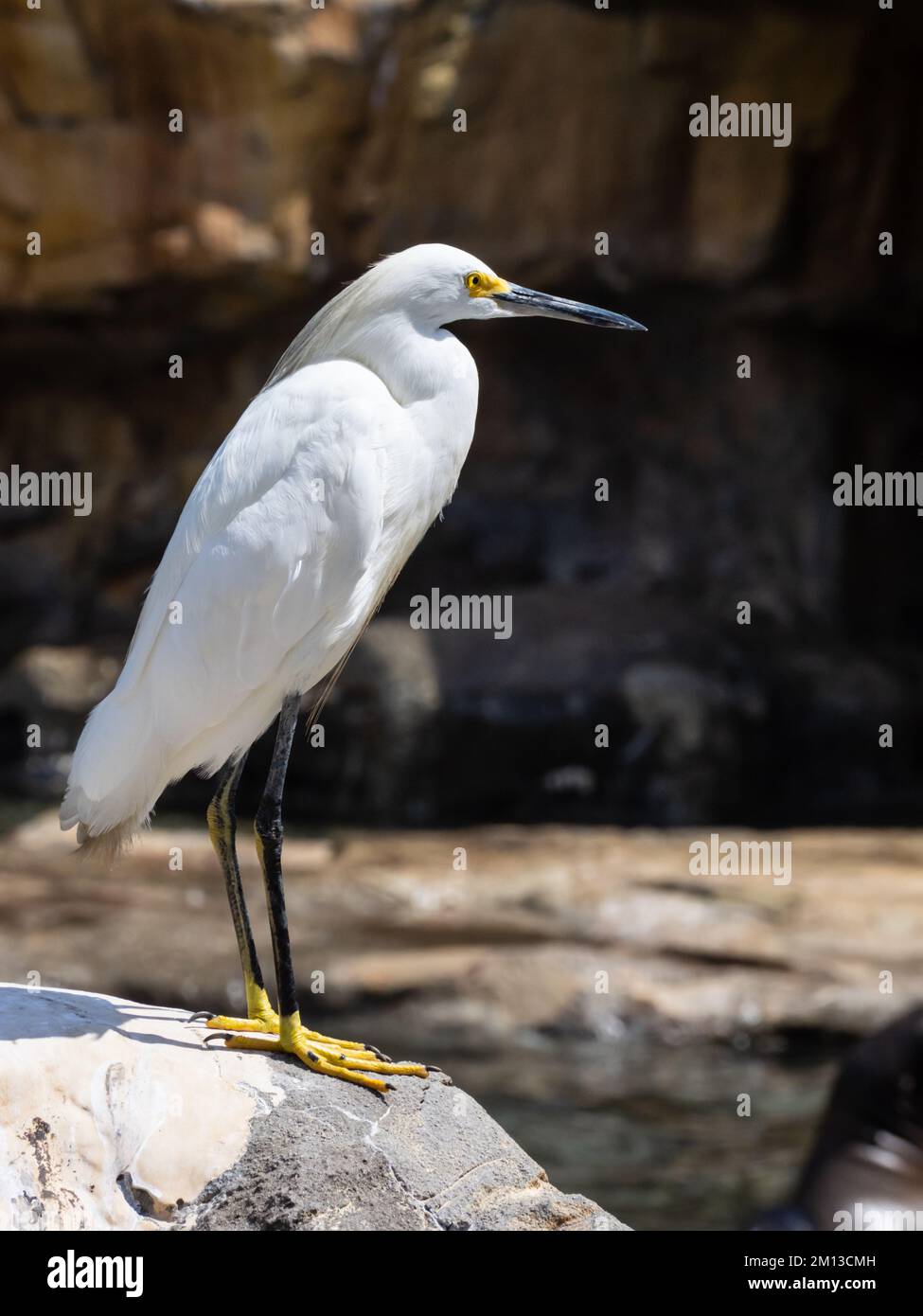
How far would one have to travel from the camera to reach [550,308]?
3.75 metres

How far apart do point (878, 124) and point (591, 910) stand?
8.10 metres

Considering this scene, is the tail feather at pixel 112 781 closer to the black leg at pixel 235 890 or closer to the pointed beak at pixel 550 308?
the black leg at pixel 235 890

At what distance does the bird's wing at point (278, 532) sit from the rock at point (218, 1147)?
82cm

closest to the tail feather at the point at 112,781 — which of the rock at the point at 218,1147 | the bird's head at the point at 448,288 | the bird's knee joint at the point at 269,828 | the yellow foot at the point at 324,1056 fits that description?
the bird's knee joint at the point at 269,828

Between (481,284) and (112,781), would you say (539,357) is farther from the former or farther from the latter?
(112,781)

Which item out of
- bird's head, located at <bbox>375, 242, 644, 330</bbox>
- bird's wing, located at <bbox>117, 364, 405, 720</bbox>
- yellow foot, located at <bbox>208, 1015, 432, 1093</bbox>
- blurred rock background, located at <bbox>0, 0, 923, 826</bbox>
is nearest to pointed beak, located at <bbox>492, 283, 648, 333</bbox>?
bird's head, located at <bbox>375, 242, 644, 330</bbox>

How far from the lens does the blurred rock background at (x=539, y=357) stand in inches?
482

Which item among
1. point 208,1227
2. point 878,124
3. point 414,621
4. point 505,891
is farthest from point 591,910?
point 878,124

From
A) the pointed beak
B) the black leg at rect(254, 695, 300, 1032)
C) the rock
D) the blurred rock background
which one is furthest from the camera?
the blurred rock background

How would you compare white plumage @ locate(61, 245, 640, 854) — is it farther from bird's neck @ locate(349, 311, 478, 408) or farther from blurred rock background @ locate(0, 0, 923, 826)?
blurred rock background @ locate(0, 0, 923, 826)

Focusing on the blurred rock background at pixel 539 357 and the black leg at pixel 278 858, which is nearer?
the black leg at pixel 278 858

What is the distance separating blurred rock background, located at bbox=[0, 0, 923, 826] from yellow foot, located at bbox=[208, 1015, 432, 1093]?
8.33 metres

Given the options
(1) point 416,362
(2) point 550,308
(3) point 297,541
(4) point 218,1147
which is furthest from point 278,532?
(4) point 218,1147

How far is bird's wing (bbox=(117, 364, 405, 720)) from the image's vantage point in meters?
3.59
